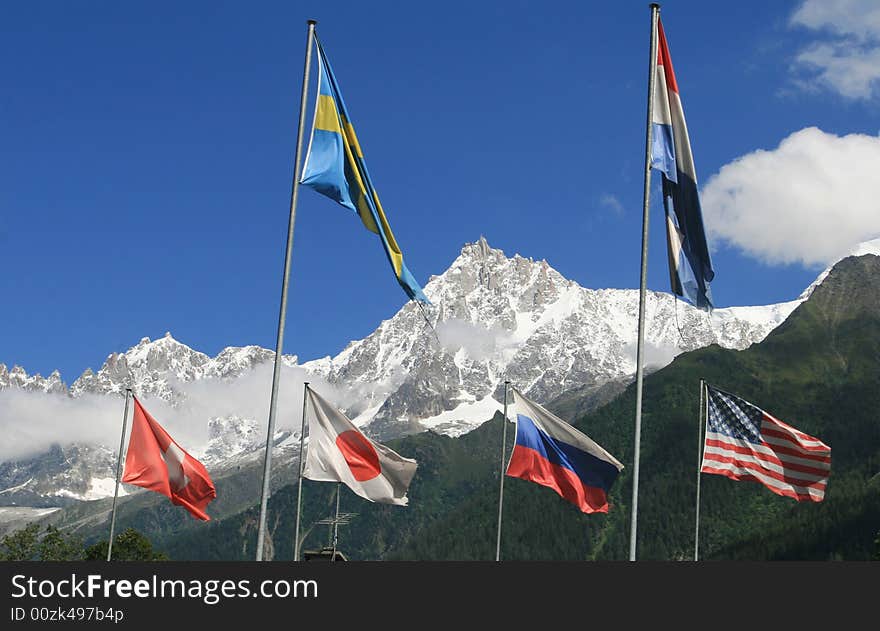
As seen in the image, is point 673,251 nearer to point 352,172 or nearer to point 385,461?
point 352,172

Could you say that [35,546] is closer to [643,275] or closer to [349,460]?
[349,460]

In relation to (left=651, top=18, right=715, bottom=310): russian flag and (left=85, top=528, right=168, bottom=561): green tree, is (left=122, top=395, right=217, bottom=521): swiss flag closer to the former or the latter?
(left=651, top=18, right=715, bottom=310): russian flag

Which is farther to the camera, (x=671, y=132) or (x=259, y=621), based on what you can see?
(x=671, y=132)

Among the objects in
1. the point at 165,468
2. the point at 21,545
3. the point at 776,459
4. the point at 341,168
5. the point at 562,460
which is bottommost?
the point at 165,468

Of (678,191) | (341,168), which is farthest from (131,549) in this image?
(678,191)

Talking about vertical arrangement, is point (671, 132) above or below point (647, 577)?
above

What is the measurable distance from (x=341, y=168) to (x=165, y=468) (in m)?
15.9

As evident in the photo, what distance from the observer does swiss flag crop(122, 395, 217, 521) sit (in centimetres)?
4419

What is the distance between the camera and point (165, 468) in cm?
4478

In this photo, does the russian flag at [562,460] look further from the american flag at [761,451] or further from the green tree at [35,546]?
the green tree at [35,546]

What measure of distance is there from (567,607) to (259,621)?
265 inches

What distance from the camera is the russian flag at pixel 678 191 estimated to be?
119 ft

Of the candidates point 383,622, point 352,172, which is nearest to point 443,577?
point 383,622

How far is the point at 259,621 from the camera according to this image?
25.1 m
